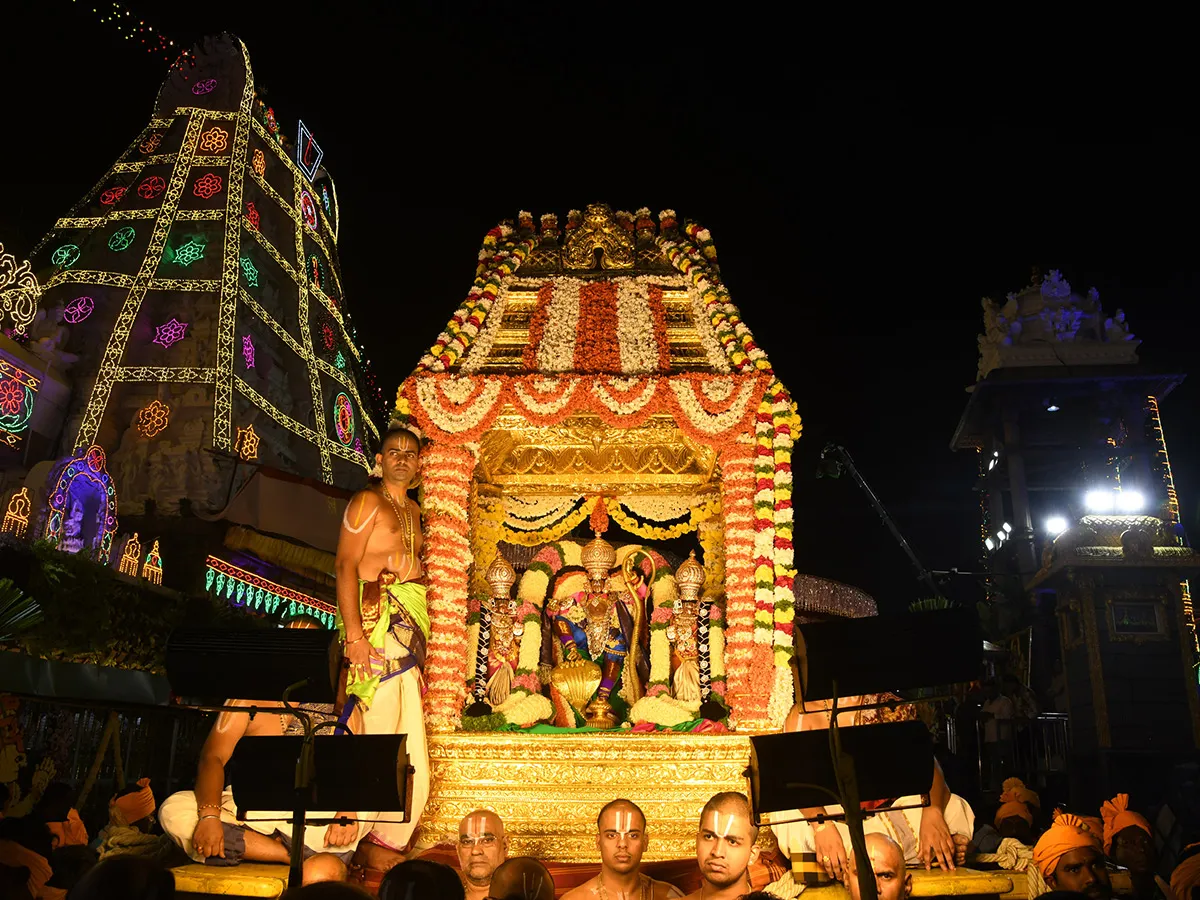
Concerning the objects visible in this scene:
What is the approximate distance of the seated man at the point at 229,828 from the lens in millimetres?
4566

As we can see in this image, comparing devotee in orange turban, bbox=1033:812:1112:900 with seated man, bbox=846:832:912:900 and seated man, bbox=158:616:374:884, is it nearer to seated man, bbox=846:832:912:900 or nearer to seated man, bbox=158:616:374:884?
seated man, bbox=846:832:912:900

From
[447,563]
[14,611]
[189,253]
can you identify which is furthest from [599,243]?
[189,253]

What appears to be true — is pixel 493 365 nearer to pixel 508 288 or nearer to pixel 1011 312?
pixel 508 288

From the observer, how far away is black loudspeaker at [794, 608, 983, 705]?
11.6ft

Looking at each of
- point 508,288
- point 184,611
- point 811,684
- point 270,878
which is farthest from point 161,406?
point 811,684

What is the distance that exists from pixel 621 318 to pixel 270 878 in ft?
18.0

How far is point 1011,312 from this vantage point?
1872 cm

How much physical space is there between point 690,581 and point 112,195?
67.8ft

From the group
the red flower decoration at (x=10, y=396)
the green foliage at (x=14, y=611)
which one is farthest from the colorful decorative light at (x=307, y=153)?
the green foliage at (x=14, y=611)

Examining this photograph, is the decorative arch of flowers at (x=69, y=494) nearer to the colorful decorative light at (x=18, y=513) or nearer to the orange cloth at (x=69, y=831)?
the colorful decorative light at (x=18, y=513)

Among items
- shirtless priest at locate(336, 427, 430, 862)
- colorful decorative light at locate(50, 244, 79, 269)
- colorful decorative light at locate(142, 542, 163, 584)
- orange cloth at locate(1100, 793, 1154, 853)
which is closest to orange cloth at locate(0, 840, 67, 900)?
shirtless priest at locate(336, 427, 430, 862)

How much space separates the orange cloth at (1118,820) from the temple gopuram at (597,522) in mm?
2224

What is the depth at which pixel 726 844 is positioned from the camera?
3906mm

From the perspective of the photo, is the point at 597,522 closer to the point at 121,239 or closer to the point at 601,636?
the point at 601,636
